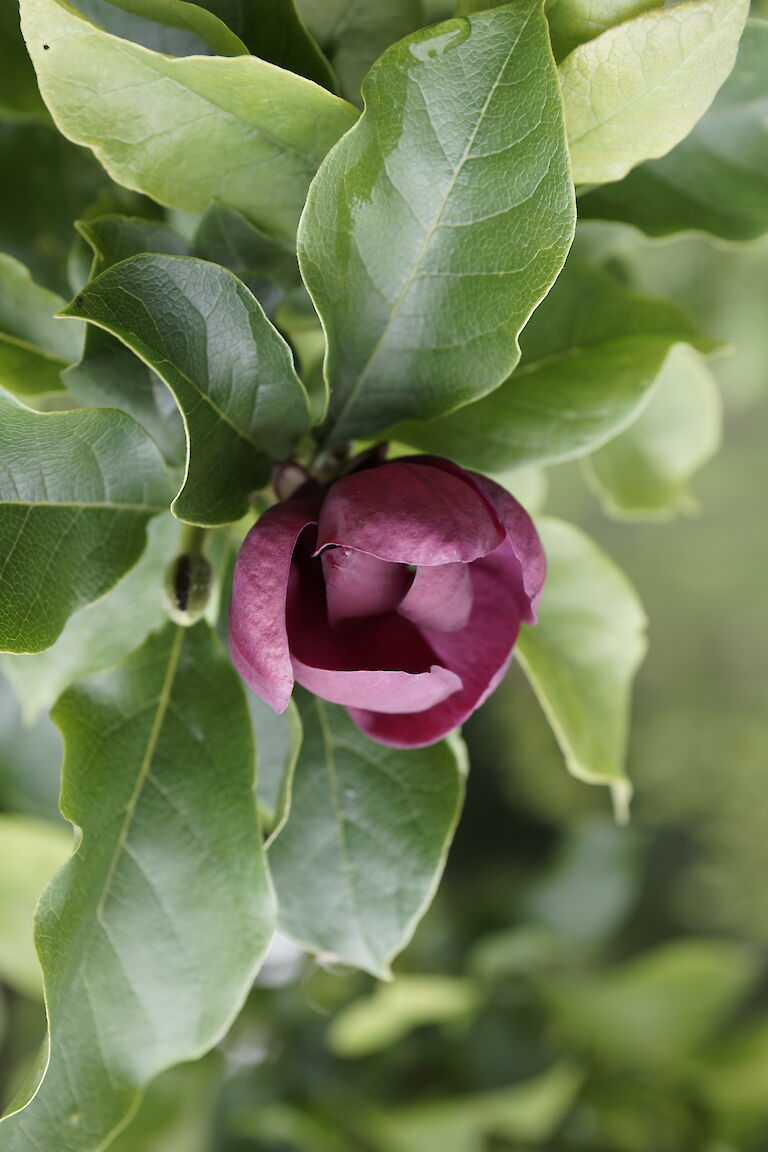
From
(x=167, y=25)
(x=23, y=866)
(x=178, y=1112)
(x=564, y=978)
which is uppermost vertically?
(x=167, y=25)

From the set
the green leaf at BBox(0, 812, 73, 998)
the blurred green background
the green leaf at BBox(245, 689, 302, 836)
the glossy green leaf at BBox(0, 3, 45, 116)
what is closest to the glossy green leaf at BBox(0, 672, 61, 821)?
the green leaf at BBox(0, 812, 73, 998)

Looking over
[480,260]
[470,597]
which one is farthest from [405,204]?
[470,597]

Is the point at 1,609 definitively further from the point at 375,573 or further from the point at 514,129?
the point at 514,129

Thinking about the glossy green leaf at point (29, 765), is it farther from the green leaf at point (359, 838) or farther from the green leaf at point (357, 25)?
the green leaf at point (357, 25)

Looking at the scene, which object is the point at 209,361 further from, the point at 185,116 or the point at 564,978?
the point at 564,978

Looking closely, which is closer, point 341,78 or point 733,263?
point 341,78

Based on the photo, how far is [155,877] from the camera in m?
0.45

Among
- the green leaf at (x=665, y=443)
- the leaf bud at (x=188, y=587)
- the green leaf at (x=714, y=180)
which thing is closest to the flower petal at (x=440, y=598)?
the leaf bud at (x=188, y=587)

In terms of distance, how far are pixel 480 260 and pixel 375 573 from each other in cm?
12

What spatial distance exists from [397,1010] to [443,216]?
74 cm

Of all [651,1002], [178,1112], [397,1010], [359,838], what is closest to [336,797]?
[359,838]

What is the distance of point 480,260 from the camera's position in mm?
384

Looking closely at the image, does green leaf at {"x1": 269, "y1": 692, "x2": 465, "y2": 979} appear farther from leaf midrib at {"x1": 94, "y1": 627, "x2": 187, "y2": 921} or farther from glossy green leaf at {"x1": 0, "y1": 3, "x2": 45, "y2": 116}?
glossy green leaf at {"x1": 0, "y1": 3, "x2": 45, "y2": 116}

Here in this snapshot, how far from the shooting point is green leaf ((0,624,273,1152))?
1.38 ft
